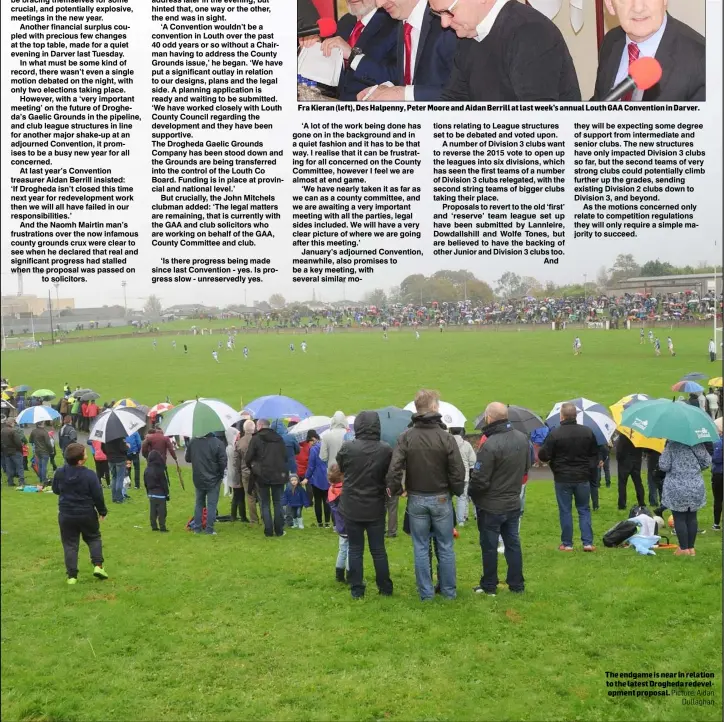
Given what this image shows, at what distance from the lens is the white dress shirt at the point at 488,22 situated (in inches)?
280

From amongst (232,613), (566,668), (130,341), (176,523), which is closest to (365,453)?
(232,613)

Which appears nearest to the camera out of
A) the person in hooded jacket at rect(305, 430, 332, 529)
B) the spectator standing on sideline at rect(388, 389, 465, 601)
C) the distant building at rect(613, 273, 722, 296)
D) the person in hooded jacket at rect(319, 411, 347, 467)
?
the spectator standing on sideline at rect(388, 389, 465, 601)

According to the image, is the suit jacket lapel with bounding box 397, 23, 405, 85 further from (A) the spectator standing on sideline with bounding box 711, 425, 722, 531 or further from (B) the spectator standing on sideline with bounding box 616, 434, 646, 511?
(B) the spectator standing on sideline with bounding box 616, 434, 646, 511

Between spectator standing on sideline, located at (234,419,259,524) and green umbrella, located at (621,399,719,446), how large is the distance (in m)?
4.76

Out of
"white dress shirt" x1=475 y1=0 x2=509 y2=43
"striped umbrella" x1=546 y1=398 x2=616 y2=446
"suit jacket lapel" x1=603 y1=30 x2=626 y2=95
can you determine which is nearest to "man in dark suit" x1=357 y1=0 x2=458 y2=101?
"white dress shirt" x1=475 y1=0 x2=509 y2=43

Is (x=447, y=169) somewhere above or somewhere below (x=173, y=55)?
below

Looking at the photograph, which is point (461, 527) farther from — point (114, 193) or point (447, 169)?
point (114, 193)

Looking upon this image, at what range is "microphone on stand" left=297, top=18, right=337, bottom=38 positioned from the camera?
706 cm

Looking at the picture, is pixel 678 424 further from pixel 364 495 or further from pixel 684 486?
pixel 364 495

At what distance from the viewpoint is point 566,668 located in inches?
189

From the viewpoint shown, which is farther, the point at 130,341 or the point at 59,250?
the point at 130,341

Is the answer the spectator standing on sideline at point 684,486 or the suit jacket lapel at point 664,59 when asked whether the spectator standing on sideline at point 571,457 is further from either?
the suit jacket lapel at point 664,59

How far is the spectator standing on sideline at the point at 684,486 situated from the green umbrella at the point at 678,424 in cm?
17

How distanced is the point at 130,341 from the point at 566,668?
36.8m
